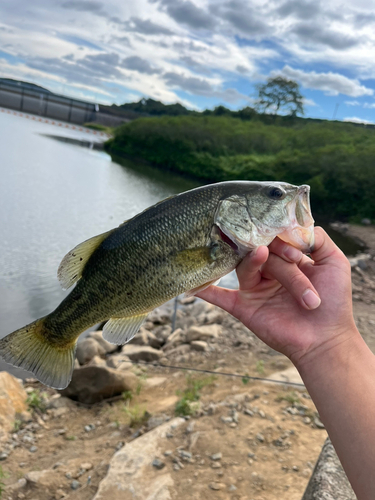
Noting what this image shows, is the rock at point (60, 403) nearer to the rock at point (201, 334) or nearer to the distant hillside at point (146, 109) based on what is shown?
the rock at point (201, 334)

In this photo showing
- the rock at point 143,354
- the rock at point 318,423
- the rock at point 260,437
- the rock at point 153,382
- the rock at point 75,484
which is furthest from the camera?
the rock at point 143,354

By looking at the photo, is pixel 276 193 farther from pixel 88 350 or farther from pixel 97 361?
pixel 88 350

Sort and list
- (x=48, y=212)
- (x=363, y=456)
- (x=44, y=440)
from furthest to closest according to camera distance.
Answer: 1. (x=48, y=212)
2. (x=44, y=440)
3. (x=363, y=456)

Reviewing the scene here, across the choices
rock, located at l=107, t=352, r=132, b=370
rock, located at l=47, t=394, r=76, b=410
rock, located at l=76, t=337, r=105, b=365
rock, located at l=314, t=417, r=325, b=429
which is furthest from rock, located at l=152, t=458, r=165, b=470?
rock, located at l=76, t=337, r=105, b=365

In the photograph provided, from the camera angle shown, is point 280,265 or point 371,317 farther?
point 371,317

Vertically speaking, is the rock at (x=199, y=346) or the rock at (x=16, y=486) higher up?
the rock at (x=199, y=346)

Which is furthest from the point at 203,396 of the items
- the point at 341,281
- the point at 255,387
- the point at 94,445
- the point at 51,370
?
the point at 341,281

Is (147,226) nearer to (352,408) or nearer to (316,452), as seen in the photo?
(352,408)

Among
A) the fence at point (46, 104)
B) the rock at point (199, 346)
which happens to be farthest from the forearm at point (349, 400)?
the fence at point (46, 104)
